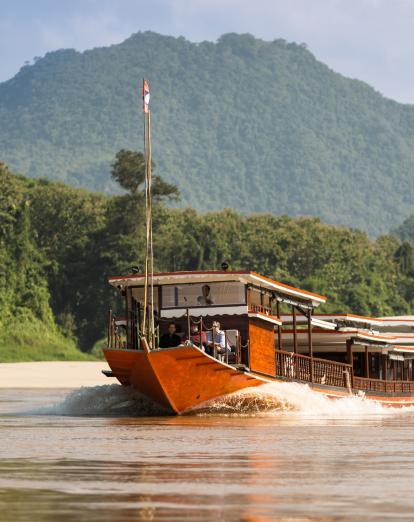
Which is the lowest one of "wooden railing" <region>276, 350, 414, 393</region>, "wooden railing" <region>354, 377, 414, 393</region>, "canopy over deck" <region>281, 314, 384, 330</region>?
"wooden railing" <region>354, 377, 414, 393</region>

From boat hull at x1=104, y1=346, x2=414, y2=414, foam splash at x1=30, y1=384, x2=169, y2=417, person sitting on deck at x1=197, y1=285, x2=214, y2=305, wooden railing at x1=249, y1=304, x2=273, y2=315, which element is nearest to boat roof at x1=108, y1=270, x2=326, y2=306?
person sitting on deck at x1=197, y1=285, x2=214, y2=305

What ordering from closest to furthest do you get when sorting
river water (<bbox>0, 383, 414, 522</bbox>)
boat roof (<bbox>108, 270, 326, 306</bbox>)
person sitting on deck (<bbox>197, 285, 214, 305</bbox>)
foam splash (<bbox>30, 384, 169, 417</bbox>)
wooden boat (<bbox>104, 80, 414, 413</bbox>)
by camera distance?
river water (<bbox>0, 383, 414, 522</bbox>) < wooden boat (<bbox>104, 80, 414, 413</bbox>) < boat roof (<bbox>108, 270, 326, 306</bbox>) < person sitting on deck (<bbox>197, 285, 214, 305</bbox>) < foam splash (<bbox>30, 384, 169, 417</bbox>)

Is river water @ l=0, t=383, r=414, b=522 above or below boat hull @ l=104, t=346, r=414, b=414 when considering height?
below

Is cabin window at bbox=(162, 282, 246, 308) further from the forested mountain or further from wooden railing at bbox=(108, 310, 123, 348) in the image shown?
the forested mountain

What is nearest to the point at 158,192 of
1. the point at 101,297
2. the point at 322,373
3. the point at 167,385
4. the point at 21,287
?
the point at 101,297

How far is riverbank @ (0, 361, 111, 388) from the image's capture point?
44.5 m

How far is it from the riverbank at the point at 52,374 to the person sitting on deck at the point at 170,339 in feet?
66.4

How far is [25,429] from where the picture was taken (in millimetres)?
18141

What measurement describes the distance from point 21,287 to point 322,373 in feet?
138

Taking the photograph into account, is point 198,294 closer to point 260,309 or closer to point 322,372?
point 260,309

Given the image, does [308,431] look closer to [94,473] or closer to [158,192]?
[94,473]

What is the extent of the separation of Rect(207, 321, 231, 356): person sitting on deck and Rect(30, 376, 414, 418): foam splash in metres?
1.01

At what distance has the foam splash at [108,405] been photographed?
2406cm

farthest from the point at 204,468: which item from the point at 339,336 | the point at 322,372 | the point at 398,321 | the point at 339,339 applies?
the point at 398,321
